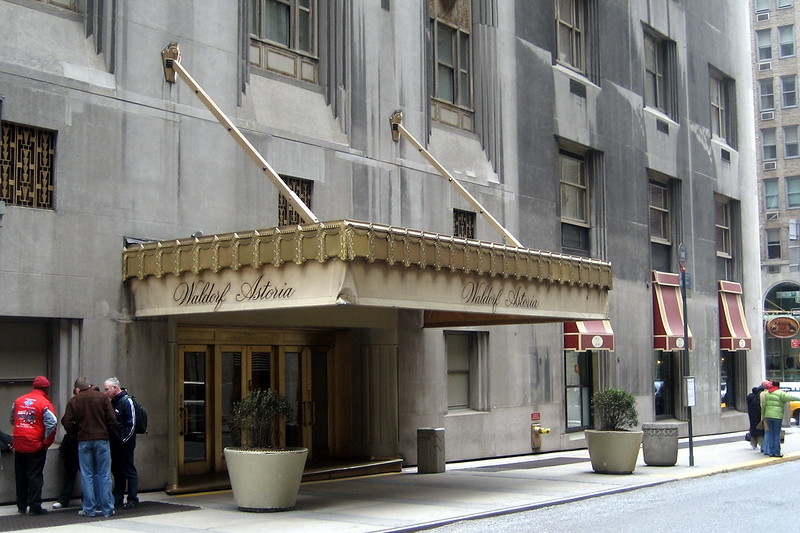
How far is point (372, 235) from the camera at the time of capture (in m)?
13.8

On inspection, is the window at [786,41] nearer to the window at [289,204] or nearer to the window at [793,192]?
the window at [793,192]

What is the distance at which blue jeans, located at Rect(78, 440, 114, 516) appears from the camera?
13.8 metres

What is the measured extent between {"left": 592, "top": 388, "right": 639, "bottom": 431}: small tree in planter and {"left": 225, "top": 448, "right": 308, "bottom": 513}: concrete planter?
24.5ft

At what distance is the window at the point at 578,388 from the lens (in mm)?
27281

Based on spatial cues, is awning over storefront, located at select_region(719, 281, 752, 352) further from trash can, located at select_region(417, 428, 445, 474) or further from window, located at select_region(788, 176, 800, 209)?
window, located at select_region(788, 176, 800, 209)

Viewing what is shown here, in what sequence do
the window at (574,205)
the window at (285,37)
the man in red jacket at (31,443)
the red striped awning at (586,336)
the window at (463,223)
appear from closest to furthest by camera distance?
the man in red jacket at (31,443) < the window at (285,37) < the window at (463,223) < the red striped awning at (586,336) < the window at (574,205)

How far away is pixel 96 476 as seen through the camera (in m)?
13.9

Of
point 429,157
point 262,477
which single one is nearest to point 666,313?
point 429,157

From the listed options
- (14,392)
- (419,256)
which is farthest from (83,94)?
(419,256)

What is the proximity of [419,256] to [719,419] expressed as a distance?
75.7ft

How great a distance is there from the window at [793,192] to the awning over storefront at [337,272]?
57026mm

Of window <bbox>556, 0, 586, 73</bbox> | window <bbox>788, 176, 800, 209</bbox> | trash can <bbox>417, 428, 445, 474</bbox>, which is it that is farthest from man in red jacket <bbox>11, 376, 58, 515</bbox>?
window <bbox>788, 176, 800, 209</bbox>

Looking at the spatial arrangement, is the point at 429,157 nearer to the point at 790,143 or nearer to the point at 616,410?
the point at 616,410

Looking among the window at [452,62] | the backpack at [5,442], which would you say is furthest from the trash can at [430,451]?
the backpack at [5,442]
